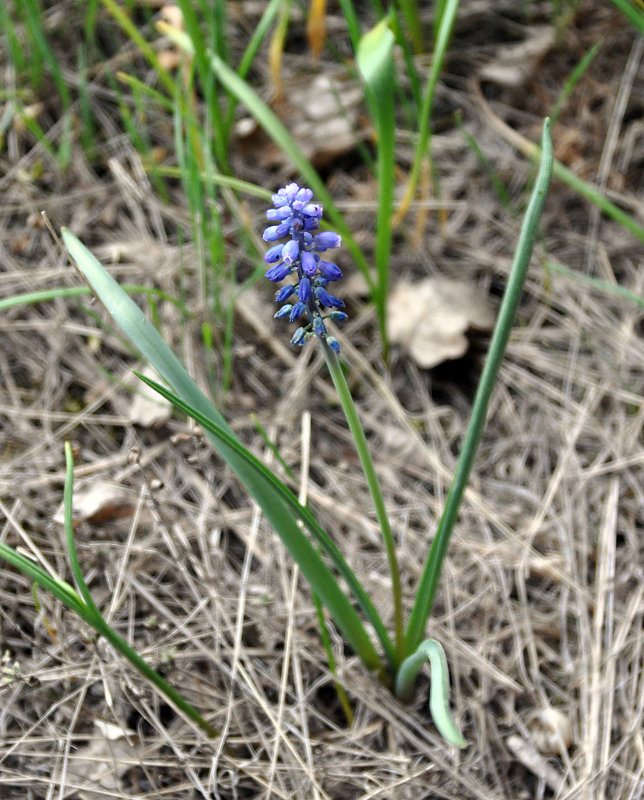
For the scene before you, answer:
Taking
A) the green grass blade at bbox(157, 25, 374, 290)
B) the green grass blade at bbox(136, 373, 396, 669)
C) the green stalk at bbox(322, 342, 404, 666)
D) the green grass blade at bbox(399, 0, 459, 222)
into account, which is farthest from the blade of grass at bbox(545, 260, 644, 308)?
the green grass blade at bbox(136, 373, 396, 669)

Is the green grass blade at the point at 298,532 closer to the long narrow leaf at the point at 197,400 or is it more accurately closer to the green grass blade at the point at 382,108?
the long narrow leaf at the point at 197,400

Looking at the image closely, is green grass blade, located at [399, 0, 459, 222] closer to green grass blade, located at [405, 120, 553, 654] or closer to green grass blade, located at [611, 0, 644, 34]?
green grass blade, located at [611, 0, 644, 34]

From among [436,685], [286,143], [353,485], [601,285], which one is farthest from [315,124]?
[436,685]

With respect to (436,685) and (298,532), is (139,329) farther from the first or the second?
(436,685)

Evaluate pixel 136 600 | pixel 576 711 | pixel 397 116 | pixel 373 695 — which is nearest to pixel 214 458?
pixel 136 600

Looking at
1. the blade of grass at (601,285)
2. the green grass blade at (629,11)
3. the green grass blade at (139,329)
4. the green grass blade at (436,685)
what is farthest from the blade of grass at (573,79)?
the green grass blade at (436,685)

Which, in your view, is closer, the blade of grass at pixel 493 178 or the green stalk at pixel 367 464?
the green stalk at pixel 367 464
